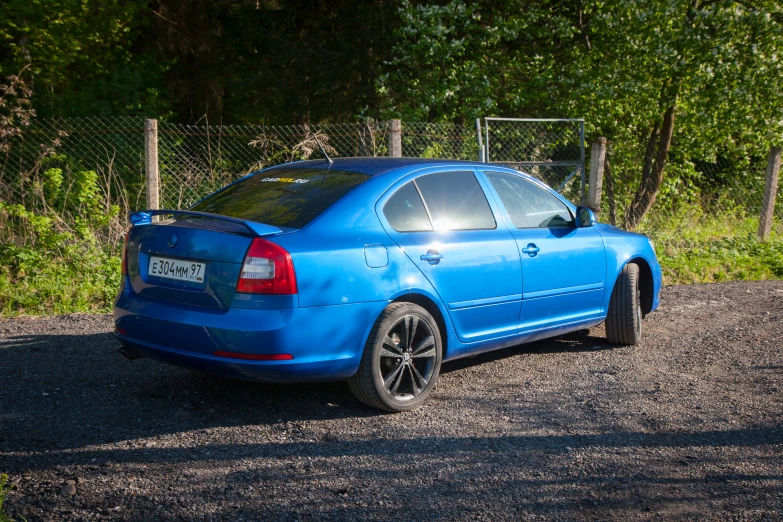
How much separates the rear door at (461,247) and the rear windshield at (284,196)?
13.8 inches

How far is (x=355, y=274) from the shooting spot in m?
4.69

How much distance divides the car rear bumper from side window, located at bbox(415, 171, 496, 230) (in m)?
0.92

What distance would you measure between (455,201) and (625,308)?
83.0 inches

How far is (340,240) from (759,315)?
5598 mm

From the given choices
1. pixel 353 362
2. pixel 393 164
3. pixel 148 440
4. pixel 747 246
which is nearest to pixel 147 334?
pixel 148 440

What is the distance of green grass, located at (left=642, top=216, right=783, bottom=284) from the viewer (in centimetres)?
1126

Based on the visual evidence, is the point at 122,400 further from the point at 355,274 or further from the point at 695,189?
A: the point at 695,189

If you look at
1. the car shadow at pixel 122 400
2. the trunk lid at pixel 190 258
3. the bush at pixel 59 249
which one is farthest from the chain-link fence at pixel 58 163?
the trunk lid at pixel 190 258

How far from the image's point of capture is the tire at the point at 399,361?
15.8 ft

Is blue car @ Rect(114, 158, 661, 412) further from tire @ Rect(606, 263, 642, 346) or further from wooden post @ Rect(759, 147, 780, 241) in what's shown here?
wooden post @ Rect(759, 147, 780, 241)

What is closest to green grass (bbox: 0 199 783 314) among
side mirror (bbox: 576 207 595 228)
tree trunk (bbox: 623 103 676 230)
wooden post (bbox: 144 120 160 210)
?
wooden post (bbox: 144 120 160 210)

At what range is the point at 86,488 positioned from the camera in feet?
12.1

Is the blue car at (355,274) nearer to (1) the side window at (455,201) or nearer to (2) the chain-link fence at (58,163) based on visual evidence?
(1) the side window at (455,201)

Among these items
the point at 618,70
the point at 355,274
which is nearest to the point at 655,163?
the point at 618,70
